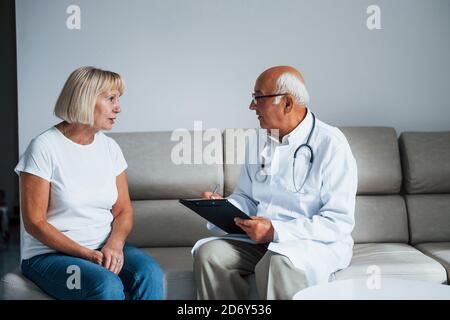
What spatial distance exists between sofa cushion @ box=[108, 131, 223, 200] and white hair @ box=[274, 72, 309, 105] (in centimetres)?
63

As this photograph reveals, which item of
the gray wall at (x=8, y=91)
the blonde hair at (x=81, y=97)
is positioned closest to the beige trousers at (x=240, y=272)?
the blonde hair at (x=81, y=97)

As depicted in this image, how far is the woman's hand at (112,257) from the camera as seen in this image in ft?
6.23

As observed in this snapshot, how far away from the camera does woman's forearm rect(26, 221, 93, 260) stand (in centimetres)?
186

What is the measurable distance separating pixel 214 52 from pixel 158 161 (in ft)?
2.26

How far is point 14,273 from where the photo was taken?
2.00 m

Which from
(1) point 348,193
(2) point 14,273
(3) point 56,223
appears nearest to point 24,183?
(3) point 56,223

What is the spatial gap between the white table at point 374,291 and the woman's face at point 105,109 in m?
0.93

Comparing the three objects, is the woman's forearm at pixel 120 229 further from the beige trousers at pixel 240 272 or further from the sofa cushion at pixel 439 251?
the sofa cushion at pixel 439 251

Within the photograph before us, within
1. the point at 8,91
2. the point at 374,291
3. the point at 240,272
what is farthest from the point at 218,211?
the point at 8,91

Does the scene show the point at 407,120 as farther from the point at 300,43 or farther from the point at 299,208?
the point at 299,208

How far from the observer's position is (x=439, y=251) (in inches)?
93.5

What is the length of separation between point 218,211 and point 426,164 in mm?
1201
